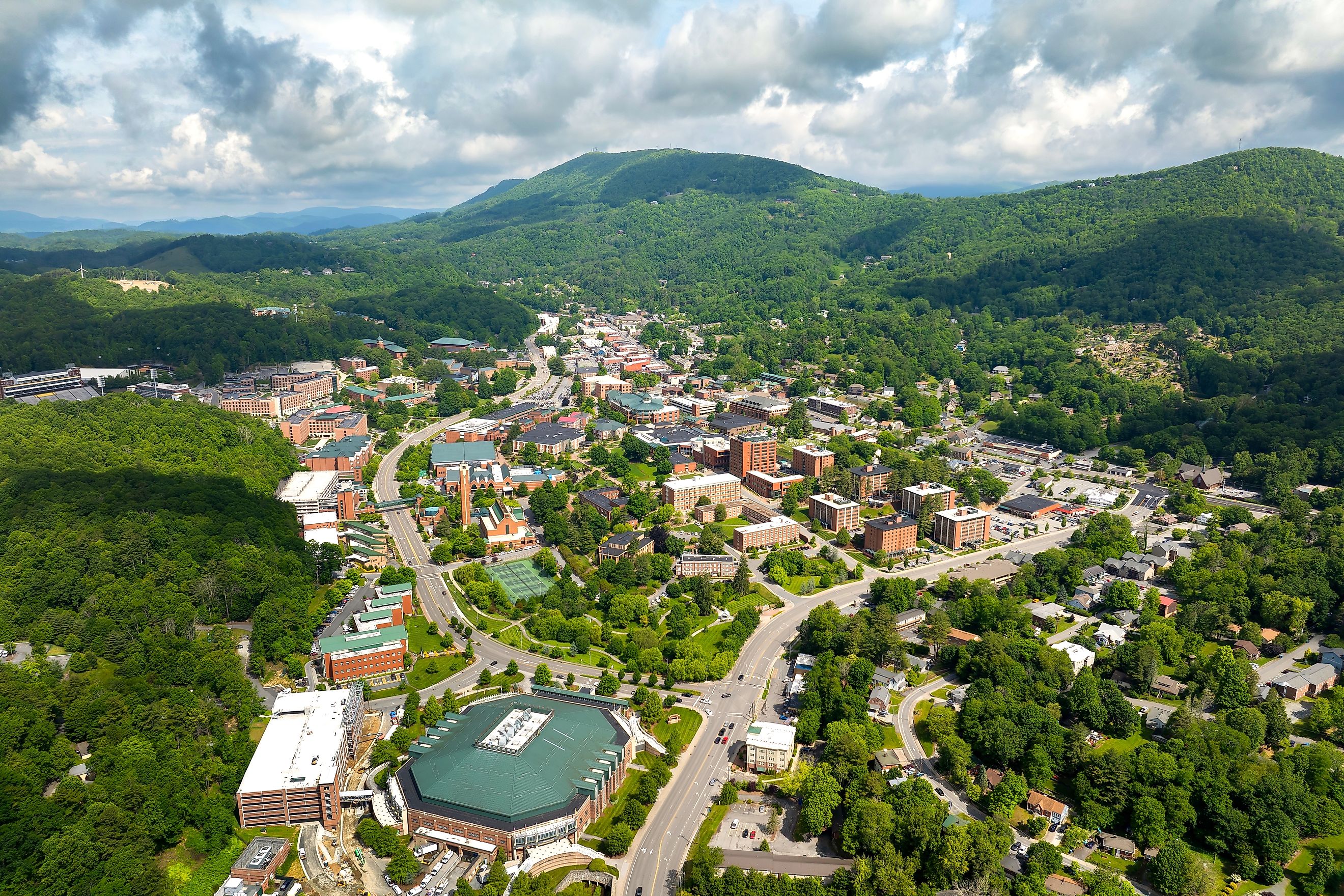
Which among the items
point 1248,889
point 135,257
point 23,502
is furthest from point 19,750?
point 135,257

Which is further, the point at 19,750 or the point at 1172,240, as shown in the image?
the point at 1172,240

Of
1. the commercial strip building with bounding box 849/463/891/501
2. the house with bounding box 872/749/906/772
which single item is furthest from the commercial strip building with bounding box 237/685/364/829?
the commercial strip building with bounding box 849/463/891/501

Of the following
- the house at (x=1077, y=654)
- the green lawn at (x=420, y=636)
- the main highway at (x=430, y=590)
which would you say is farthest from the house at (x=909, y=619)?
the green lawn at (x=420, y=636)

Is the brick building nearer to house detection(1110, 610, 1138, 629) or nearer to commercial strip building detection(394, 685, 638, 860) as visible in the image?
house detection(1110, 610, 1138, 629)

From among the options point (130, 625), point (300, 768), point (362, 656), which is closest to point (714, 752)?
point (300, 768)

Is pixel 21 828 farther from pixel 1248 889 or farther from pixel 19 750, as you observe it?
pixel 1248 889
